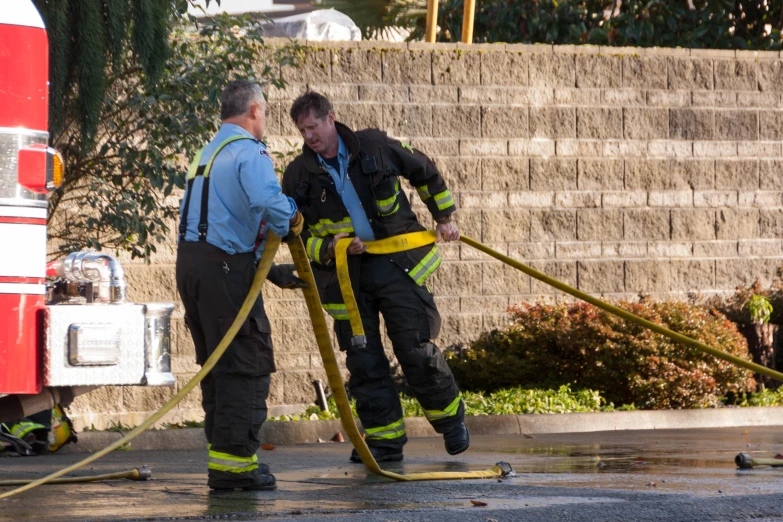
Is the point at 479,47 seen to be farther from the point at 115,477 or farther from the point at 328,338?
the point at 115,477

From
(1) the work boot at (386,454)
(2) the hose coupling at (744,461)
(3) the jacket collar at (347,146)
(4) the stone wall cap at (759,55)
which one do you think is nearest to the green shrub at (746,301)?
(4) the stone wall cap at (759,55)

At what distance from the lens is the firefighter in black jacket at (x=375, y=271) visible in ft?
24.0

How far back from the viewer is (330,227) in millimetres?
7395

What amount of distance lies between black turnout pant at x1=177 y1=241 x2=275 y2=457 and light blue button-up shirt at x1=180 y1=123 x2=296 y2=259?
7cm

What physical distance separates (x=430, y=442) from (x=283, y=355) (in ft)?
6.44

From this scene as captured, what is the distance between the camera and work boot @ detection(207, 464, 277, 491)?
6.05 metres

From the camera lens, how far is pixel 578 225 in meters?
11.7

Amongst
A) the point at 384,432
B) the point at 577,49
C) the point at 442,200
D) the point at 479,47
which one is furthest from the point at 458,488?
the point at 577,49

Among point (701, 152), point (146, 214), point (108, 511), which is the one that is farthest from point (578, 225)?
point (108, 511)

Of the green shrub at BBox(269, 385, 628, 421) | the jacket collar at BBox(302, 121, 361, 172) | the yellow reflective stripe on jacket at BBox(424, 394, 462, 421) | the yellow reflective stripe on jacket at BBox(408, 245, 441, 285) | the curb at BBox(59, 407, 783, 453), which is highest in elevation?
the jacket collar at BBox(302, 121, 361, 172)

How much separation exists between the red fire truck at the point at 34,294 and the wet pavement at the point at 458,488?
2.94ft

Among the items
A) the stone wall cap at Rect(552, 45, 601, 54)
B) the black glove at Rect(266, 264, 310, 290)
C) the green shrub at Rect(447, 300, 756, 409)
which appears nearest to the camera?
the black glove at Rect(266, 264, 310, 290)

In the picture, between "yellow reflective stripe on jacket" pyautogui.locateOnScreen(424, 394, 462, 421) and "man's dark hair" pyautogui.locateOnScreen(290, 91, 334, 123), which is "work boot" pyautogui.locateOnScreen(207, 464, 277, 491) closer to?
"yellow reflective stripe on jacket" pyautogui.locateOnScreen(424, 394, 462, 421)

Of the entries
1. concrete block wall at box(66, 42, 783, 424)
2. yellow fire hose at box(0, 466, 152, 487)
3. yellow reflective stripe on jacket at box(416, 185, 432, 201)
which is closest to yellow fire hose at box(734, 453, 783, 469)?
yellow reflective stripe on jacket at box(416, 185, 432, 201)
